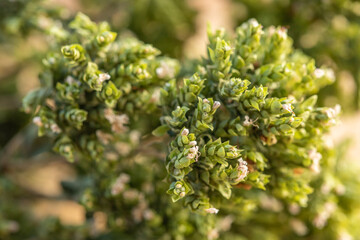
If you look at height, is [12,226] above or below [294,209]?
below

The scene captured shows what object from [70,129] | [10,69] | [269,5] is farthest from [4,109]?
[269,5]

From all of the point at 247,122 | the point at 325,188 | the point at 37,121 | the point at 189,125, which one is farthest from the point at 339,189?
the point at 37,121

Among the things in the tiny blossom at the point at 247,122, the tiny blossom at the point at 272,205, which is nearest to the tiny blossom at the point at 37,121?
the tiny blossom at the point at 247,122

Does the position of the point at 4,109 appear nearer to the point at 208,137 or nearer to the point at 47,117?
the point at 47,117

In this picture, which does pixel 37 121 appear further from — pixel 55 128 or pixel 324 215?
pixel 324 215

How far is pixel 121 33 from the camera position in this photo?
3.63 m

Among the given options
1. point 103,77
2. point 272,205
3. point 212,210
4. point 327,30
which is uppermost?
point 327,30

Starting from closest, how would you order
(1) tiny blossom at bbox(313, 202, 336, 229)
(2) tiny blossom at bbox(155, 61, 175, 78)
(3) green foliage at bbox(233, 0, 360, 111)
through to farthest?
(2) tiny blossom at bbox(155, 61, 175, 78) < (1) tiny blossom at bbox(313, 202, 336, 229) < (3) green foliage at bbox(233, 0, 360, 111)

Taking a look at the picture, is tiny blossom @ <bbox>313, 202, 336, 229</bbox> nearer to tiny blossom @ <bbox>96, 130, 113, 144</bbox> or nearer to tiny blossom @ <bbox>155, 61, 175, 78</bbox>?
tiny blossom @ <bbox>155, 61, 175, 78</bbox>

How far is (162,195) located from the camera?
239 centimetres

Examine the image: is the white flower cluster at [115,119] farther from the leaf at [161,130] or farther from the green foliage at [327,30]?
the green foliage at [327,30]

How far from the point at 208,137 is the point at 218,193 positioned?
0.26 metres

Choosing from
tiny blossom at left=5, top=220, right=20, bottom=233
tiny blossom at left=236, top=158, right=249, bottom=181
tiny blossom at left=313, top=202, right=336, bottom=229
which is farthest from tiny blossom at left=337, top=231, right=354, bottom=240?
tiny blossom at left=5, top=220, right=20, bottom=233

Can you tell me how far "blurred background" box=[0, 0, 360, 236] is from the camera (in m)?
2.91
